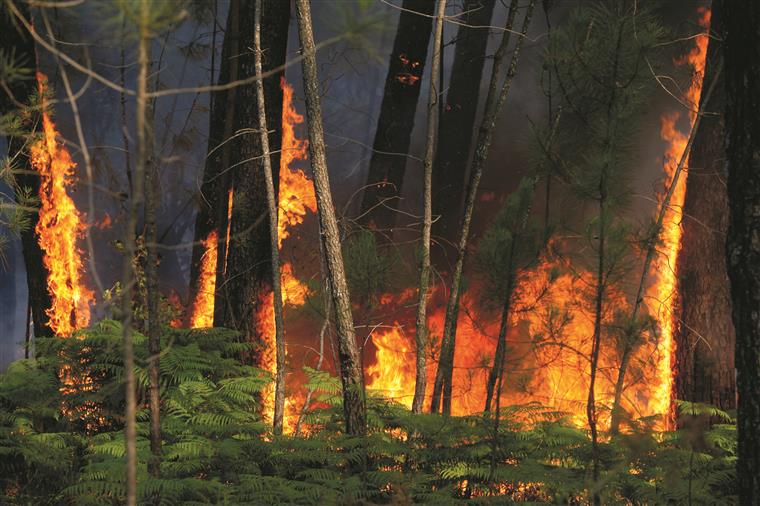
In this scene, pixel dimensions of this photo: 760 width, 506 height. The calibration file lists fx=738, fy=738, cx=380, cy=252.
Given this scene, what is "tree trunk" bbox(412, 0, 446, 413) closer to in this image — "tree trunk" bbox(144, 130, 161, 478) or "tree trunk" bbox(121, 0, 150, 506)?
"tree trunk" bbox(144, 130, 161, 478)

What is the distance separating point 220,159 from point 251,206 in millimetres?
1542

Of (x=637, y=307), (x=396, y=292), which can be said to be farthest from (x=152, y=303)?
(x=396, y=292)

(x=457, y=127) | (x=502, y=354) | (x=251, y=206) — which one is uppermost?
(x=457, y=127)

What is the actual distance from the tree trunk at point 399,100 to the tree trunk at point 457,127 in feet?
3.62

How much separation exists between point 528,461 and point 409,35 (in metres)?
5.83

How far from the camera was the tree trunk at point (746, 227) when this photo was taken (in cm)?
321

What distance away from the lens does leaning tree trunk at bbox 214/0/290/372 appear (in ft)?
24.4

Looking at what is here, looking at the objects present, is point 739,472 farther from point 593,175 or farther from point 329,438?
point 329,438

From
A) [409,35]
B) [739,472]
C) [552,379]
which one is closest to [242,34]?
[409,35]

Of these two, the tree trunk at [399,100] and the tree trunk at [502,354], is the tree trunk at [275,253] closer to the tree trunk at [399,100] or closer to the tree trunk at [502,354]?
the tree trunk at [502,354]

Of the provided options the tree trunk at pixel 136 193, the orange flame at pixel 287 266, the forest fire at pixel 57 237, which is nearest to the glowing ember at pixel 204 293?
the orange flame at pixel 287 266

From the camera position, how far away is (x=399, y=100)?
9.09 meters

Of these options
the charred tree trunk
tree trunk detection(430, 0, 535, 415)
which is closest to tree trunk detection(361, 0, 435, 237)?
the charred tree trunk

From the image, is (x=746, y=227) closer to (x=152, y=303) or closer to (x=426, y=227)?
(x=152, y=303)
